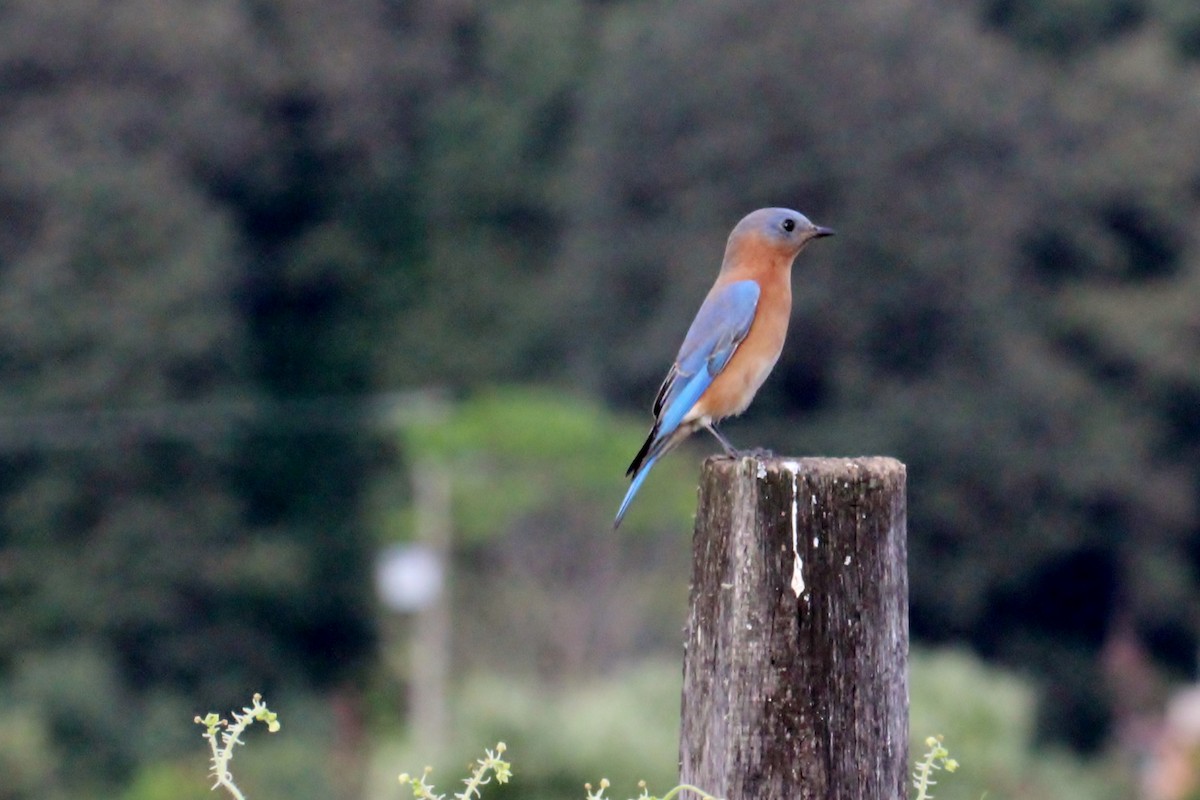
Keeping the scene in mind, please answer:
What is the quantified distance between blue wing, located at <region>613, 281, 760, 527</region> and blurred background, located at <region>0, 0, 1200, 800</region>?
2353cm

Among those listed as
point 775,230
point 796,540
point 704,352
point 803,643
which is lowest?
point 803,643

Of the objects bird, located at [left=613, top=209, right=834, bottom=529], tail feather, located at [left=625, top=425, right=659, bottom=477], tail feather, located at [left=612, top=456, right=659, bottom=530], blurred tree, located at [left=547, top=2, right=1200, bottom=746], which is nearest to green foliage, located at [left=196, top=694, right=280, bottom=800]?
tail feather, located at [left=612, top=456, right=659, bottom=530]

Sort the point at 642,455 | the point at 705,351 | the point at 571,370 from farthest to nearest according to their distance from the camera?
the point at 571,370 → the point at 705,351 → the point at 642,455

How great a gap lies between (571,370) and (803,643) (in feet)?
129

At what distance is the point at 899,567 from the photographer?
370 centimetres

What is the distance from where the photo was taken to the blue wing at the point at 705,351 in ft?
20.3

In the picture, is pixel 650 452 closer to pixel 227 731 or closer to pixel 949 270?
→ pixel 227 731

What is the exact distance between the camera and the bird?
6.23m

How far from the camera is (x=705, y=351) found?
625cm

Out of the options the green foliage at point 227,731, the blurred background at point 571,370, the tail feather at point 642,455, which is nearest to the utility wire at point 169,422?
the blurred background at point 571,370

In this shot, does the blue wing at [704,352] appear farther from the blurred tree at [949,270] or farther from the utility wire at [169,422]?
the blurred tree at [949,270]

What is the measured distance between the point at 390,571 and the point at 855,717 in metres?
30.4

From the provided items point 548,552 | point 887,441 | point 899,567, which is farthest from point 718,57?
point 899,567

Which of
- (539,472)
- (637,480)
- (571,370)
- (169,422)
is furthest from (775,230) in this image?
(571,370)
